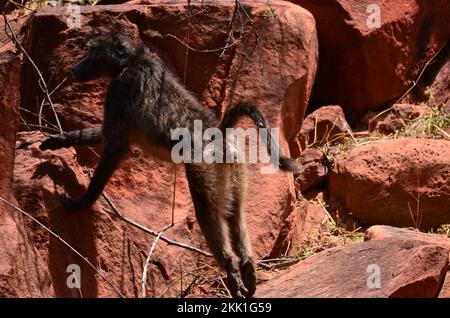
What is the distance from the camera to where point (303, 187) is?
809 cm

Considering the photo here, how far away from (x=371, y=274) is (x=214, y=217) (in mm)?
1040

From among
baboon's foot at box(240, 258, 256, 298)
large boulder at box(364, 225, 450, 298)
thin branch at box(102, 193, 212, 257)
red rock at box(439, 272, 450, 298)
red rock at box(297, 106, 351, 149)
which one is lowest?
red rock at box(439, 272, 450, 298)

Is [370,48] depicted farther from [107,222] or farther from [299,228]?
[107,222]

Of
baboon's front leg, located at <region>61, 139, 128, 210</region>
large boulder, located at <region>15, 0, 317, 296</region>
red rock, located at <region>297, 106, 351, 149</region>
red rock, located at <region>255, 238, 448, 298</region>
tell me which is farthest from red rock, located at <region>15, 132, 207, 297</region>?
red rock, located at <region>297, 106, 351, 149</region>

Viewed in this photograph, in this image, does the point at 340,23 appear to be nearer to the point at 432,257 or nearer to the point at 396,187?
the point at 396,187

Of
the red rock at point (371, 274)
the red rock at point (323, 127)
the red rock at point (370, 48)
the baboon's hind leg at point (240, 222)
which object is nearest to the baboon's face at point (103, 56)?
the baboon's hind leg at point (240, 222)

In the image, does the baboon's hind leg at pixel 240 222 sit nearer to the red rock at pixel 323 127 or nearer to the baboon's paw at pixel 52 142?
the baboon's paw at pixel 52 142

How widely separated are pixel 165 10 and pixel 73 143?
4.97 feet

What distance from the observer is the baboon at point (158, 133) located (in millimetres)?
5703

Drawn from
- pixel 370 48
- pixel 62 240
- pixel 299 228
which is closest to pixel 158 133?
pixel 62 240

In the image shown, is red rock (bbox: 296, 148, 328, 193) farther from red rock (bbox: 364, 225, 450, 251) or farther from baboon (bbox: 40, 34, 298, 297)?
baboon (bbox: 40, 34, 298, 297)

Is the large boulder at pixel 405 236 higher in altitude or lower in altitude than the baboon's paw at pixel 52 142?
lower

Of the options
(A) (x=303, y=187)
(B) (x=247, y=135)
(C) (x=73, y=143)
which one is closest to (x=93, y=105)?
(C) (x=73, y=143)

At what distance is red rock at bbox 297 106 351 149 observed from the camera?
8359 millimetres
